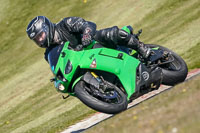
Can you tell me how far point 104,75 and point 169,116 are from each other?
9.17 feet

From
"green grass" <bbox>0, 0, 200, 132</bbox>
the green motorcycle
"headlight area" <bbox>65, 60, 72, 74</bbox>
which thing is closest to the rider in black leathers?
the green motorcycle

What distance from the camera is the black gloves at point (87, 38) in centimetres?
803

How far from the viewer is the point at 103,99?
771 cm

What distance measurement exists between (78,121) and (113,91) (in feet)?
10.3

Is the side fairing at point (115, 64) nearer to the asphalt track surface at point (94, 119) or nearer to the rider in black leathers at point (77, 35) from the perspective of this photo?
the rider in black leathers at point (77, 35)

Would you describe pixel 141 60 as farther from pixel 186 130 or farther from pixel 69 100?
pixel 69 100

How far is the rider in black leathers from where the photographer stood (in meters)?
8.29

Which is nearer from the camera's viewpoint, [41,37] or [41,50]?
[41,37]

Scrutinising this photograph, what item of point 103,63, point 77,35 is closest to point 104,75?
point 103,63

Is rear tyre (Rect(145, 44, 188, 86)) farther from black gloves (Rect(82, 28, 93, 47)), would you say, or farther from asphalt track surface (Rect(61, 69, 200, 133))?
black gloves (Rect(82, 28, 93, 47))

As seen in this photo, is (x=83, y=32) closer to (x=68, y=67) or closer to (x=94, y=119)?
(x=68, y=67)

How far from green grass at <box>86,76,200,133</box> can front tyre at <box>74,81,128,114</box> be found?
2.07ft

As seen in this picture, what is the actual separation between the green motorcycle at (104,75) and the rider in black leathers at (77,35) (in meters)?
0.22

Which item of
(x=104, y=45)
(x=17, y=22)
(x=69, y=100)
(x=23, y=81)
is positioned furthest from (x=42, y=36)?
(x=17, y=22)
